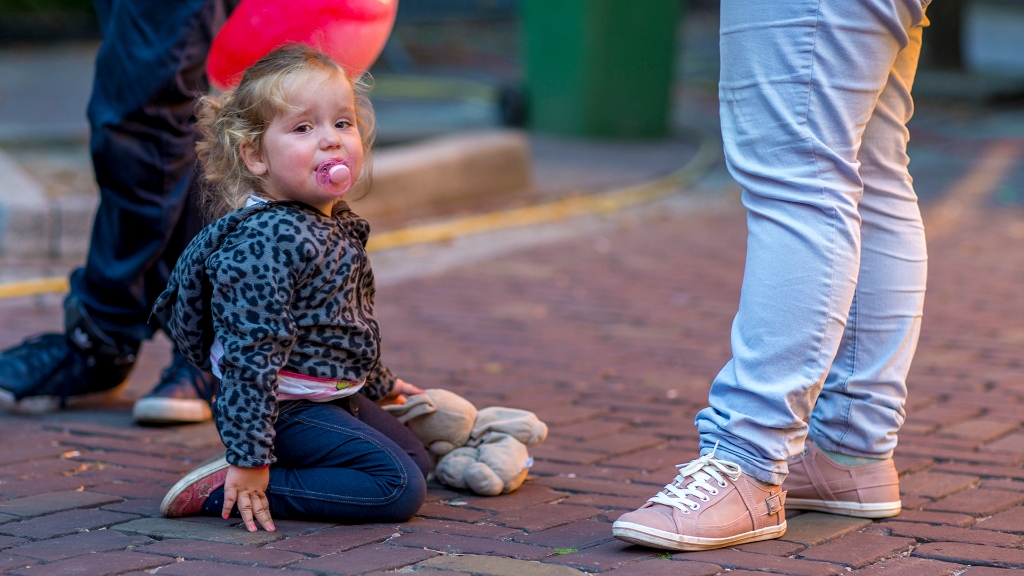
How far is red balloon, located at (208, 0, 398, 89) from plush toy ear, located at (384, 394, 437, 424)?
2.21 ft

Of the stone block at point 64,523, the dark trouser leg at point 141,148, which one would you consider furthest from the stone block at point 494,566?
the dark trouser leg at point 141,148

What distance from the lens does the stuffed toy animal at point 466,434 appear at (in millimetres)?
2434

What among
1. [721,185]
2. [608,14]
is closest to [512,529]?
[721,185]

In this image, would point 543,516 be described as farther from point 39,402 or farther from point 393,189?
point 393,189

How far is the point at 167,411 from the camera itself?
113 inches

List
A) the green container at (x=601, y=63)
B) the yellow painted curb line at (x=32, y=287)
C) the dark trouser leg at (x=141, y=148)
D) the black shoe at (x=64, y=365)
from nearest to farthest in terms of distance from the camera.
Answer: the dark trouser leg at (x=141, y=148) < the black shoe at (x=64, y=365) < the yellow painted curb line at (x=32, y=287) < the green container at (x=601, y=63)

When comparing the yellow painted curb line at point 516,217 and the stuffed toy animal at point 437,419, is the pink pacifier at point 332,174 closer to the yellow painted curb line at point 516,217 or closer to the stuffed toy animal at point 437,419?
the stuffed toy animal at point 437,419

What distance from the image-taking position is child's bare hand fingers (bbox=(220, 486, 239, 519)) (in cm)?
211

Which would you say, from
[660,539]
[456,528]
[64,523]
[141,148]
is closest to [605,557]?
[660,539]

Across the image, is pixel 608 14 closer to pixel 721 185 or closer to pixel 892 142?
pixel 721 185

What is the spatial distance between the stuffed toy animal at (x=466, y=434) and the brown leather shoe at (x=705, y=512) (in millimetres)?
396

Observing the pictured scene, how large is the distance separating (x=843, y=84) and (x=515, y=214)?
4439mm

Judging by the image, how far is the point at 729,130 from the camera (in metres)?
2.12

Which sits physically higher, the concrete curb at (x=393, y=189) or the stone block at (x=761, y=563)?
the stone block at (x=761, y=563)
